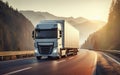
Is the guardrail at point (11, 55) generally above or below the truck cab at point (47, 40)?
below

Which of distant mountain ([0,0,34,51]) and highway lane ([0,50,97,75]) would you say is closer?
highway lane ([0,50,97,75])

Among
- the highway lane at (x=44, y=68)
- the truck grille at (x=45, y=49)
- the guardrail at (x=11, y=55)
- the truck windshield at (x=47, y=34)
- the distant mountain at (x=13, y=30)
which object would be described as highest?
the distant mountain at (x=13, y=30)

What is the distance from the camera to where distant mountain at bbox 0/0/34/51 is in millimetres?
70938

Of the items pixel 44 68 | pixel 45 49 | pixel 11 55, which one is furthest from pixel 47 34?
pixel 44 68

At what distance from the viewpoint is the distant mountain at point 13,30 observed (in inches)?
2793

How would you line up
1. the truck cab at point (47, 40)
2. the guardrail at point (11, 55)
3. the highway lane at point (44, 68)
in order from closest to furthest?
the highway lane at point (44, 68) → the guardrail at point (11, 55) → the truck cab at point (47, 40)

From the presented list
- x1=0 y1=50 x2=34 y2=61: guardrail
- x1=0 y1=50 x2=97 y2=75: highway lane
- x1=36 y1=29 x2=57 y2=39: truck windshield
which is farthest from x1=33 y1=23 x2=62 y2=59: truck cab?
x1=0 y1=50 x2=97 y2=75: highway lane

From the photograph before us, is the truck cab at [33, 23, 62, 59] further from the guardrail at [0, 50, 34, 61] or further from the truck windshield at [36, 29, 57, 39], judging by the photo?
the guardrail at [0, 50, 34, 61]

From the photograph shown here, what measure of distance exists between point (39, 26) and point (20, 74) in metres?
15.8

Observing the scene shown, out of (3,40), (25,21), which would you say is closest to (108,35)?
(25,21)

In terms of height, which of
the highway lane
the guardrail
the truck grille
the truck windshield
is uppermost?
the truck windshield

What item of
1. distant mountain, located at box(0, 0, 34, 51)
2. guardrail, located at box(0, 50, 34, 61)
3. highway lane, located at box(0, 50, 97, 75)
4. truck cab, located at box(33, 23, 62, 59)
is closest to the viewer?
highway lane, located at box(0, 50, 97, 75)

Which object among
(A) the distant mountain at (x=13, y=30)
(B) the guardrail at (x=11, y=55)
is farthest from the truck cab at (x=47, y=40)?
(A) the distant mountain at (x=13, y=30)

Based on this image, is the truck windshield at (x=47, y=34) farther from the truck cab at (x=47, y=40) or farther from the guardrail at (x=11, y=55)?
the guardrail at (x=11, y=55)
